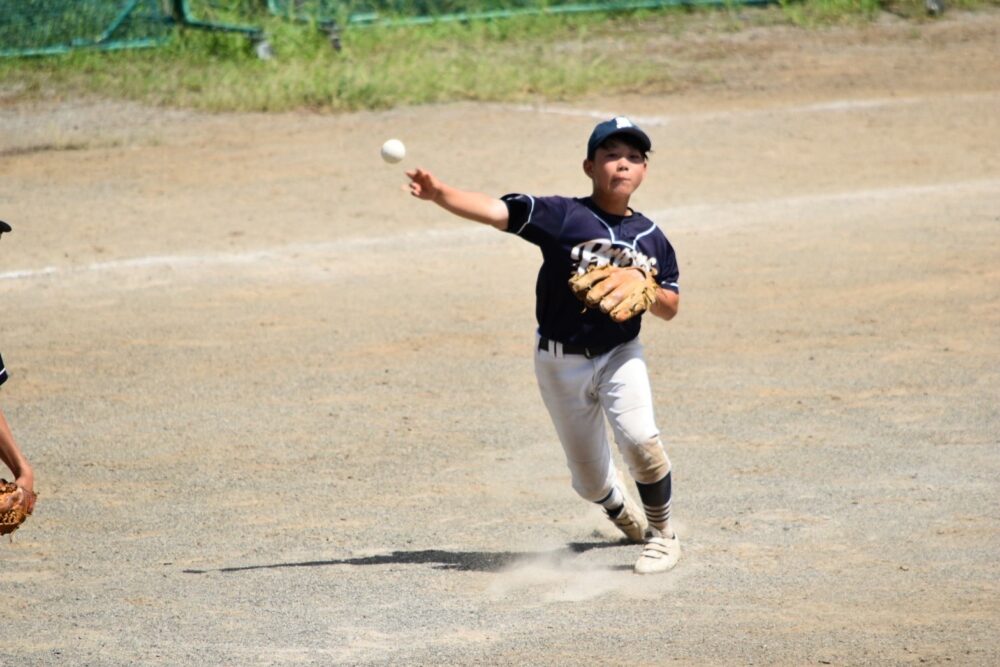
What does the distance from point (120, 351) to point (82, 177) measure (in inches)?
170

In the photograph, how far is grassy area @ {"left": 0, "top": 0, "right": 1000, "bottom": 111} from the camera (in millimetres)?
14742

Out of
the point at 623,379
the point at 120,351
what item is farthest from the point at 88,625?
the point at 120,351

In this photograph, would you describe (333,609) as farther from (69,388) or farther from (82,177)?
(82,177)

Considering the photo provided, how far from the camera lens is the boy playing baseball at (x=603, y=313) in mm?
5297

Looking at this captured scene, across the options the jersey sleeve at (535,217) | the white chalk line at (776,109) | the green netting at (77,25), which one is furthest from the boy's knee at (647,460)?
the green netting at (77,25)

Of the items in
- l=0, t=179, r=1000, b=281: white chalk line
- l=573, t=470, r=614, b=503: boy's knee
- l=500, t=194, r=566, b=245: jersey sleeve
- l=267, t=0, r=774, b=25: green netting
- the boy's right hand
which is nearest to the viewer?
A: the boy's right hand

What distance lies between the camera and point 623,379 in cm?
536

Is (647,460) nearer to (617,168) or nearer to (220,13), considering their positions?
(617,168)

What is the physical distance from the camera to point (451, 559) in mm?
5785

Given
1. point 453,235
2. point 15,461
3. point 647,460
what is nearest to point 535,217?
point 647,460

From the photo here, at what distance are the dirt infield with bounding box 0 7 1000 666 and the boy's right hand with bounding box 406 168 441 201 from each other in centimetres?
148

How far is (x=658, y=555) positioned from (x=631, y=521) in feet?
1.14

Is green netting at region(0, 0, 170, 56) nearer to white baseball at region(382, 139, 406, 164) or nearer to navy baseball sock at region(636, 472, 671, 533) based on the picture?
white baseball at region(382, 139, 406, 164)

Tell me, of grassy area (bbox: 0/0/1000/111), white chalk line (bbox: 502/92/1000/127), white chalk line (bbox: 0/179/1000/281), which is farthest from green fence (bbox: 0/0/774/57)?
white chalk line (bbox: 0/179/1000/281)
